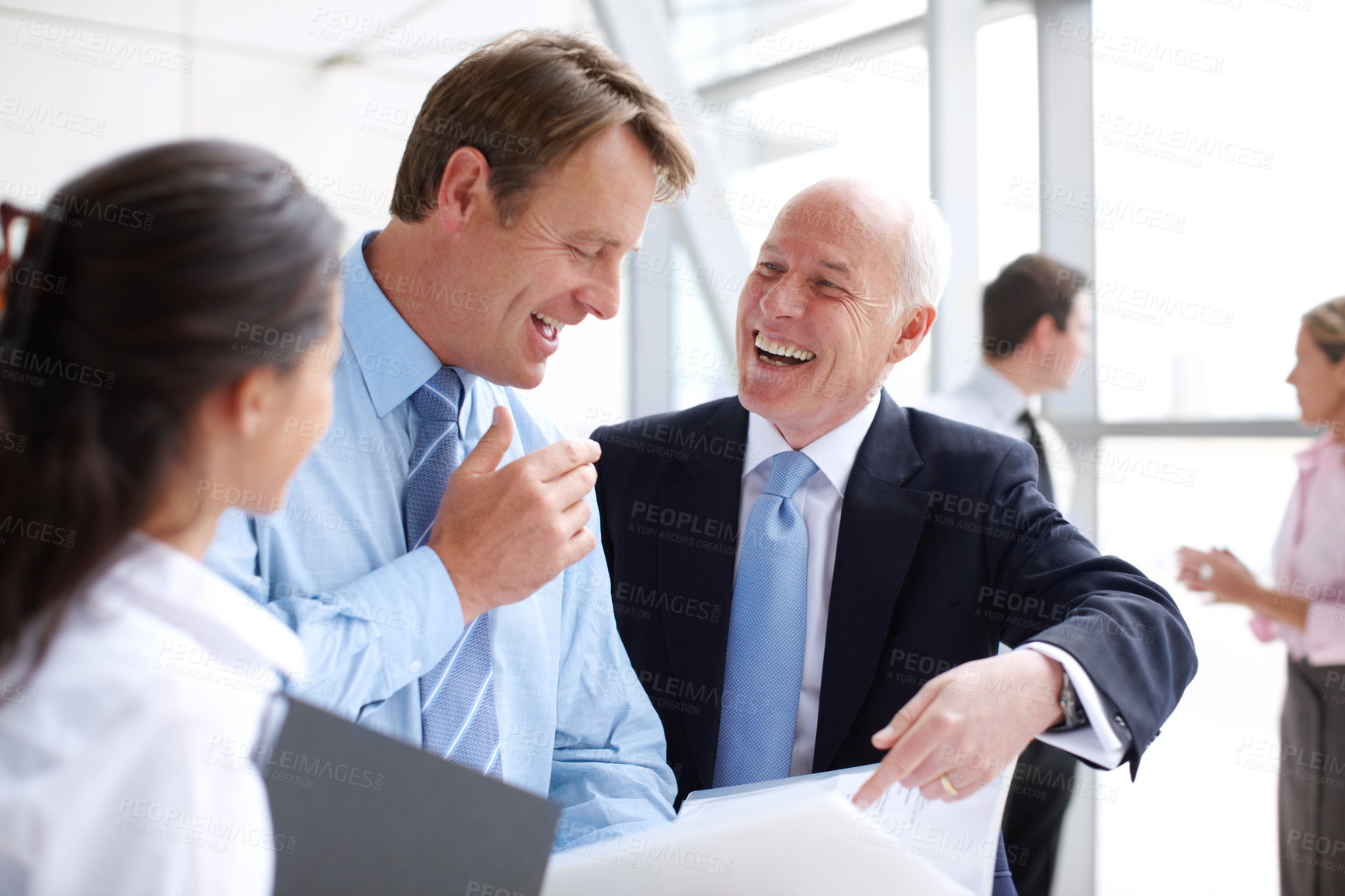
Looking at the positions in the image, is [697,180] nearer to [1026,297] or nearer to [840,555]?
[1026,297]

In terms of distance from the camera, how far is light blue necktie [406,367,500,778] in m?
1.18

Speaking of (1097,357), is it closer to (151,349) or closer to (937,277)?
(937,277)

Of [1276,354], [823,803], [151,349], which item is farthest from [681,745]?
[1276,354]

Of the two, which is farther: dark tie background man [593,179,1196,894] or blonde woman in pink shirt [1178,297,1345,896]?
blonde woman in pink shirt [1178,297,1345,896]

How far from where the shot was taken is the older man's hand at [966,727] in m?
1.12

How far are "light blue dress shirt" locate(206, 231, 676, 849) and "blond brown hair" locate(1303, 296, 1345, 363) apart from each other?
2.07m

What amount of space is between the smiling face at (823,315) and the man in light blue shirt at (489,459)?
44 centimetres

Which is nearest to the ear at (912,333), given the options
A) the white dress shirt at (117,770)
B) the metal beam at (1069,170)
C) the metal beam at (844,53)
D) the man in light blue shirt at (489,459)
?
the man in light blue shirt at (489,459)

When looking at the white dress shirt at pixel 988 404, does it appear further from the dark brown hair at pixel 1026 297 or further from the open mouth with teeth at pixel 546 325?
the open mouth with teeth at pixel 546 325

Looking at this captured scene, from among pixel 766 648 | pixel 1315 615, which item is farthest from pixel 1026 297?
pixel 766 648

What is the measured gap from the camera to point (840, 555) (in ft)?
Answer: 5.27

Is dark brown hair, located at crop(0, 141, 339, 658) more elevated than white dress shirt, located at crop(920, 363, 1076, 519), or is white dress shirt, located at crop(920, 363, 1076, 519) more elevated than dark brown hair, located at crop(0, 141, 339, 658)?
white dress shirt, located at crop(920, 363, 1076, 519)

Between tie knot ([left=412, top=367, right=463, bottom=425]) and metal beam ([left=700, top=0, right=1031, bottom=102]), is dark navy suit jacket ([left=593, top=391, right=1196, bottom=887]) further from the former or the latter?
metal beam ([left=700, top=0, right=1031, bottom=102])

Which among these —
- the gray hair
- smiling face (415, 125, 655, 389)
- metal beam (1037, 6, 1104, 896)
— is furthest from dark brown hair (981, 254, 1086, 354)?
smiling face (415, 125, 655, 389)
